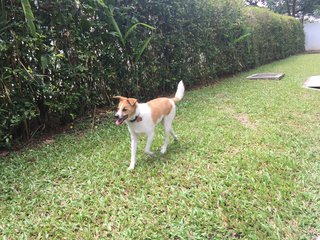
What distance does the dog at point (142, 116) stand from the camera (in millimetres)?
3037

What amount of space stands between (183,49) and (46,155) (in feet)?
16.7

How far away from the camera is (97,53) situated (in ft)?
18.1

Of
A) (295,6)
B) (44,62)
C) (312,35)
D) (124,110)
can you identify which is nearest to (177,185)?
(124,110)

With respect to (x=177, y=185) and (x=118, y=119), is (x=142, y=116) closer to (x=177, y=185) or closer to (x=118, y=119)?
(x=118, y=119)

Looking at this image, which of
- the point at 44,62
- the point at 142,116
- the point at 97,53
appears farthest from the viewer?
the point at 97,53

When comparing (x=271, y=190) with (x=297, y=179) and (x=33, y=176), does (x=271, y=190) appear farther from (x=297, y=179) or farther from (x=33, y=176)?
(x=33, y=176)

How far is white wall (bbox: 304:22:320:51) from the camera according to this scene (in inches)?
1011

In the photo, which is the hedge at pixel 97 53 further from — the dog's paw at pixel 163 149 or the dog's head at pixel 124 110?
the dog's paw at pixel 163 149

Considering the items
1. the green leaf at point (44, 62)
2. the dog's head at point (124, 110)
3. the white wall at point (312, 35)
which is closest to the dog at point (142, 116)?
the dog's head at point (124, 110)

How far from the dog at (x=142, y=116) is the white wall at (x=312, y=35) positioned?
1047 inches

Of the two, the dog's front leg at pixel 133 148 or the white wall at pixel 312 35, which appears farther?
the white wall at pixel 312 35

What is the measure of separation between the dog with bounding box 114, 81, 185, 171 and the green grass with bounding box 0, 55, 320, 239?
1.06 feet

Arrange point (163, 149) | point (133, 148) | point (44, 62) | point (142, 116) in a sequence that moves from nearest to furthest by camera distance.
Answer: point (142, 116), point (133, 148), point (163, 149), point (44, 62)

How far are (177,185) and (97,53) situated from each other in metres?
3.49
